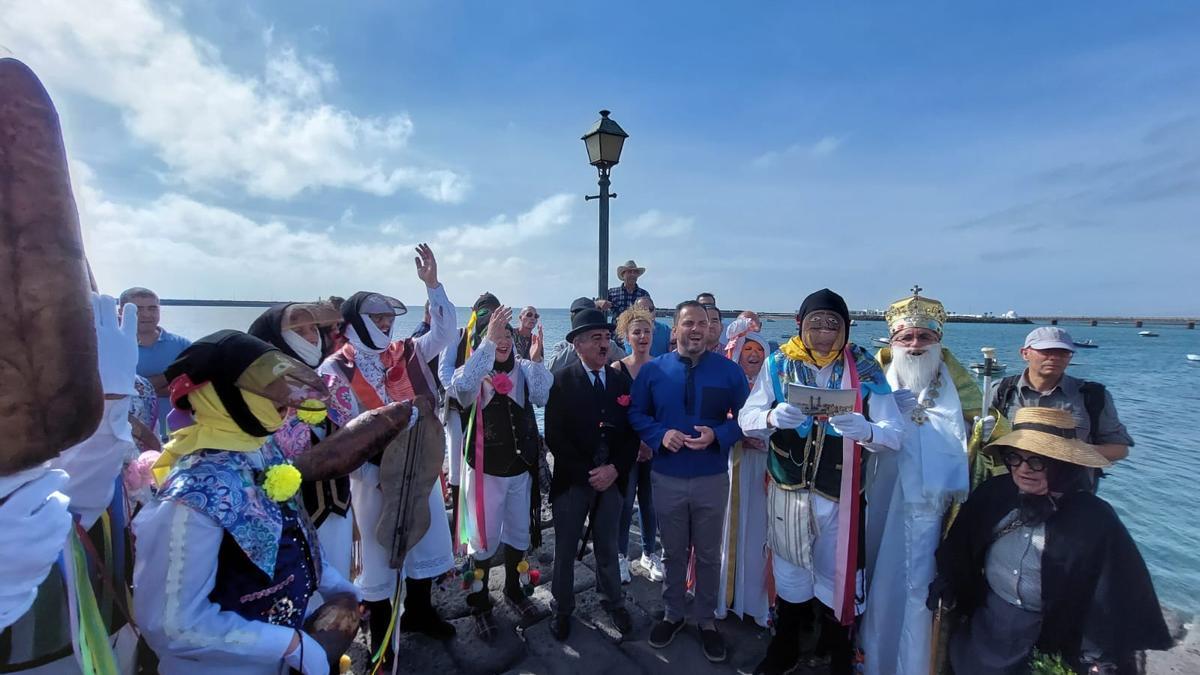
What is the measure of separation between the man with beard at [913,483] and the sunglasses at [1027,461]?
1.25ft

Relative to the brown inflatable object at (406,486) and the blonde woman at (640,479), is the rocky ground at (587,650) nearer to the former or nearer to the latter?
the blonde woman at (640,479)

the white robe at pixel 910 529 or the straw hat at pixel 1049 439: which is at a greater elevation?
the straw hat at pixel 1049 439

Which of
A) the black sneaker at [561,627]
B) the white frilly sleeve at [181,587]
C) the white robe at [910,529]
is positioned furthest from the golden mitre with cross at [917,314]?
the white frilly sleeve at [181,587]

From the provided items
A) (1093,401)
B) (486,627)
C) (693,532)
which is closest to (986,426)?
(1093,401)

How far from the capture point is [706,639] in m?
3.43

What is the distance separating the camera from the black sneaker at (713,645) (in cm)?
334

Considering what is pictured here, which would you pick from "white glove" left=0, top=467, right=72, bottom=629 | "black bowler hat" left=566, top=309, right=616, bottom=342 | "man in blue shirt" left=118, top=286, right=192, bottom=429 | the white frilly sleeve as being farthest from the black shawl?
"man in blue shirt" left=118, top=286, right=192, bottom=429

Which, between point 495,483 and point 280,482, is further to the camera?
point 495,483

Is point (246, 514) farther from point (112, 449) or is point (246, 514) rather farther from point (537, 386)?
point (537, 386)

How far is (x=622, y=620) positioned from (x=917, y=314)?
294 centimetres

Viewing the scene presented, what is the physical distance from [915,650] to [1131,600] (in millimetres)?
1077

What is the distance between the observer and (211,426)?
1.62 meters

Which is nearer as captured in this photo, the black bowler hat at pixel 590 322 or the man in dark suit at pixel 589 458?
the man in dark suit at pixel 589 458

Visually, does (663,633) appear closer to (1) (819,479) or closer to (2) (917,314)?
(1) (819,479)
